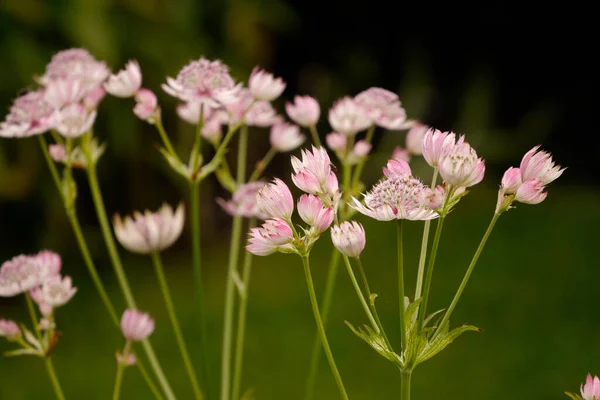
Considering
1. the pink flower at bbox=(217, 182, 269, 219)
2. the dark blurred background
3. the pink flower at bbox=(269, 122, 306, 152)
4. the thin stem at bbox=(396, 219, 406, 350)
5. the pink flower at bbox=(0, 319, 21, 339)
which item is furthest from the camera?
the dark blurred background

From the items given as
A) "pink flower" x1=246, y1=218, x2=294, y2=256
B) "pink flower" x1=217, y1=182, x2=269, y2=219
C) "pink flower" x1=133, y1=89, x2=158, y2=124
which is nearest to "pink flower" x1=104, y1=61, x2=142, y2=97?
"pink flower" x1=133, y1=89, x2=158, y2=124

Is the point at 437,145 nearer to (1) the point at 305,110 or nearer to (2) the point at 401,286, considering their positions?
(2) the point at 401,286

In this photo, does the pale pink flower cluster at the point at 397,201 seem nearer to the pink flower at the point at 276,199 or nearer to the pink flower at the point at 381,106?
the pink flower at the point at 276,199

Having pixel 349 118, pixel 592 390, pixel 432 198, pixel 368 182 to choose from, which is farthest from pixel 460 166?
pixel 368 182

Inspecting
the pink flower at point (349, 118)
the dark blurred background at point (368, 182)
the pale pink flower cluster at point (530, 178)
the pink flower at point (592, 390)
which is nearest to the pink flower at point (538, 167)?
Answer: the pale pink flower cluster at point (530, 178)

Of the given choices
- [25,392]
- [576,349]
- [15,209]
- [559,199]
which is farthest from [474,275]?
[15,209]

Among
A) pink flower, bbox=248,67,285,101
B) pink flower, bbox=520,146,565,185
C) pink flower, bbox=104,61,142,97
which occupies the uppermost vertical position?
pink flower, bbox=248,67,285,101

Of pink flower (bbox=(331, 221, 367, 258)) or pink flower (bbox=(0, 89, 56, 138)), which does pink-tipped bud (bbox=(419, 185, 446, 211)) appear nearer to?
pink flower (bbox=(331, 221, 367, 258))
